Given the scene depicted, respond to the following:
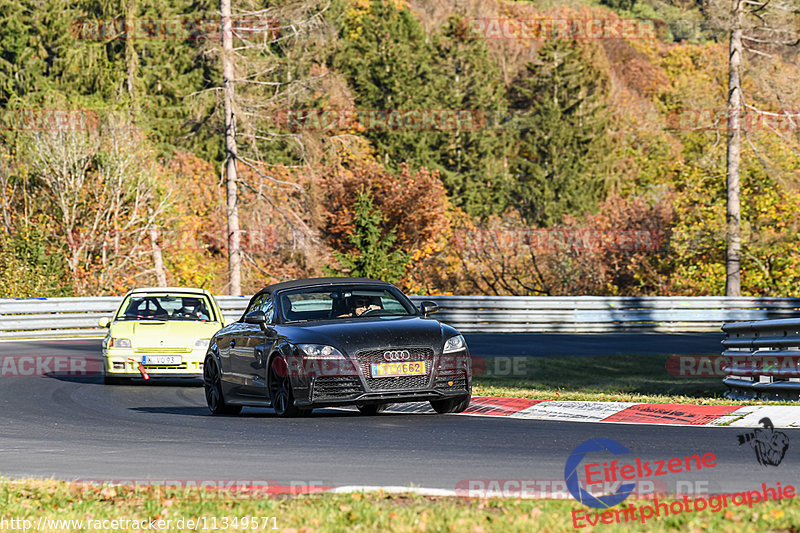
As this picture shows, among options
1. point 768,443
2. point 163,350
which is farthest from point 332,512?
point 163,350

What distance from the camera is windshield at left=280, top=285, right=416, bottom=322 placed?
1269 centimetres

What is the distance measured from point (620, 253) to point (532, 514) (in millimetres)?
47570

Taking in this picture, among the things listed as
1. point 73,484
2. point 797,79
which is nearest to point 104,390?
point 73,484

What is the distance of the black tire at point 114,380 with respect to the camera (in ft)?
58.0

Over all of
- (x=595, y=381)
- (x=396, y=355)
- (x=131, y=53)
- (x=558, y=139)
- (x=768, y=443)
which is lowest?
(x=595, y=381)

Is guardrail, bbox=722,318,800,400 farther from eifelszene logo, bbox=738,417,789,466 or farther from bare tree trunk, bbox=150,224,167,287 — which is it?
bare tree trunk, bbox=150,224,167,287

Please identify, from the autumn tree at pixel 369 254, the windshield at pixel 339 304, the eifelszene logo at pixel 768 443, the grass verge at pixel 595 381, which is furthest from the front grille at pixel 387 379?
the autumn tree at pixel 369 254

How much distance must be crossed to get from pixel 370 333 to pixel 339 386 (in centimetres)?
65

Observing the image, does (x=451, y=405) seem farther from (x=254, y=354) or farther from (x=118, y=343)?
(x=118, y=343)

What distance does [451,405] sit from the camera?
12484 millimetres

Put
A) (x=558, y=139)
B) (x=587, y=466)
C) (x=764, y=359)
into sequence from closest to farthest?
(x=587, y=466)
(x=764, y=359)
(x=558, y=139)

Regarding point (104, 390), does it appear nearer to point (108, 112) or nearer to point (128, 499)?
point (128, 499)

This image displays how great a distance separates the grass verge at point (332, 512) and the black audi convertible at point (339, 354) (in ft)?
13.5

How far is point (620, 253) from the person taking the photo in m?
53.0
